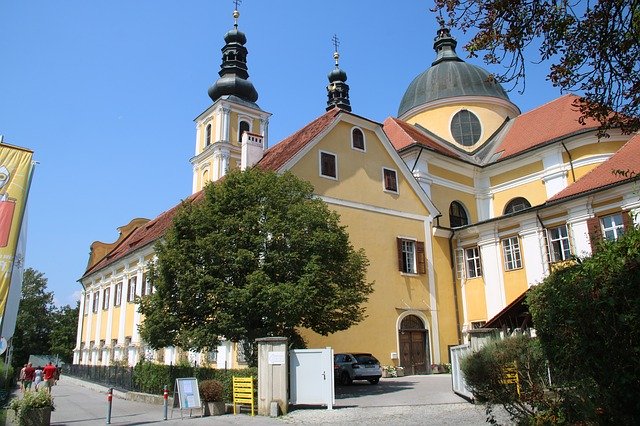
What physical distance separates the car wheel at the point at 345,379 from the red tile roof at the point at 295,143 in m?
8.92

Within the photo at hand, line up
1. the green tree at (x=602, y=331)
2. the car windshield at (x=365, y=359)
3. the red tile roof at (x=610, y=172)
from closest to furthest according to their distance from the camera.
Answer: the green tree at (x=602, y=331) < the car windshield at (x=365, y=359) < the red tile roof at (x=610, y=172)

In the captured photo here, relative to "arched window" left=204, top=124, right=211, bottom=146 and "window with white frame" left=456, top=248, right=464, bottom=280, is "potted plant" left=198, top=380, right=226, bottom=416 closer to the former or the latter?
"window with white frame" left=456, top=248, right=464, bottom=280

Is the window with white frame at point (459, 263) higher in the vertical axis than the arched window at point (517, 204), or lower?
lower

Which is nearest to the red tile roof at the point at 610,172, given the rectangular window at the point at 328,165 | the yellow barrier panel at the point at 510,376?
the rectangular window at the point at 328,165

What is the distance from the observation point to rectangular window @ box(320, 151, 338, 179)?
24.8 meters

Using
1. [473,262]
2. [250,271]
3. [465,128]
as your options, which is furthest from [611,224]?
[465,128]

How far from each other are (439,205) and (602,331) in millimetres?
25710

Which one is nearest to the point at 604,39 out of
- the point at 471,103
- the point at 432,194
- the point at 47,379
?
the point at 47,379

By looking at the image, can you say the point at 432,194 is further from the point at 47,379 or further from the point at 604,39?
the point at 604,39

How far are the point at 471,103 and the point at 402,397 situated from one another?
26.0 meters

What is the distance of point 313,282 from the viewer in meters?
16.5

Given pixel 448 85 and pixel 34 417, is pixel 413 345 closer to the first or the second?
pixel 34 417

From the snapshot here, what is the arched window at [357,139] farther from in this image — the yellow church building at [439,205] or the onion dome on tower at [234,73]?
the onion dome on tower at [234,73]

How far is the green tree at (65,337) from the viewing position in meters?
58.3
